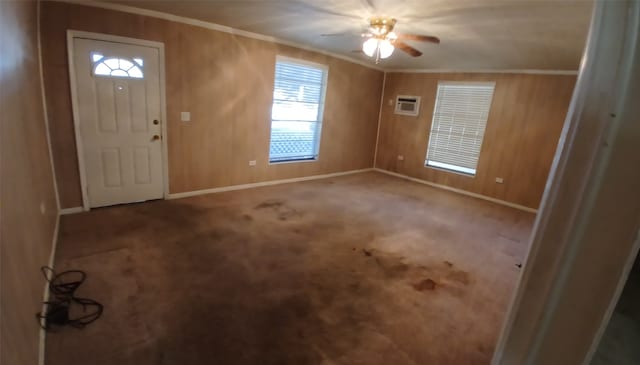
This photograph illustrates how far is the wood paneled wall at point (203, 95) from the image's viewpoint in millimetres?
3436

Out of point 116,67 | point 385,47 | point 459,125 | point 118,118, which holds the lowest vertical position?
point 118,118

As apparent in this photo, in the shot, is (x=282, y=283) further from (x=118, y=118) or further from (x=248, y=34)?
(x=248, y=34)

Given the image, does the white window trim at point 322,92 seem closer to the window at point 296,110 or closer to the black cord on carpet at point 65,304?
the window at point 296,110

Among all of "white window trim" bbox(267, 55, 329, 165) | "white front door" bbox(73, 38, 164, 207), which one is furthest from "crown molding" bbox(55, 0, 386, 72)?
"white front door" bbox(73, 38, 164, 207)

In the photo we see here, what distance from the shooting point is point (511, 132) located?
5.68 meters

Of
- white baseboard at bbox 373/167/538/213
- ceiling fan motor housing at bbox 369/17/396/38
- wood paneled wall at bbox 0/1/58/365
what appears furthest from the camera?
white baseboard at bbox 373/167/538/213

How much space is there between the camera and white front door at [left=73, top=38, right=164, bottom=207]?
3.59 m

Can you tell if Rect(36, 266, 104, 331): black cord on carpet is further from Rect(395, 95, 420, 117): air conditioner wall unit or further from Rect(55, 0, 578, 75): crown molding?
Rect(395, 95, 420, 117): air conditioner wall unit

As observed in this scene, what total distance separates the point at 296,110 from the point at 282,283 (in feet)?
12.3

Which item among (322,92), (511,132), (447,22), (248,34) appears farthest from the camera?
(322,92)

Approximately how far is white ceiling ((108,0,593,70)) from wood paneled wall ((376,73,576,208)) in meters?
0.46

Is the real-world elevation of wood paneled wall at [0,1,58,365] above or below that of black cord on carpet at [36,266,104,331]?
above

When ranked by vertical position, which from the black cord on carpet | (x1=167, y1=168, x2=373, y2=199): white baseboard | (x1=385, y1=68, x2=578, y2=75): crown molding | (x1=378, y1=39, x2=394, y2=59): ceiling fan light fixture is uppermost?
(x1=385, y1=68, x2=578, y2=75): crown molding

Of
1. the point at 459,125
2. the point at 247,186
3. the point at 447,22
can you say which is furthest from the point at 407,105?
the point at 247,186
